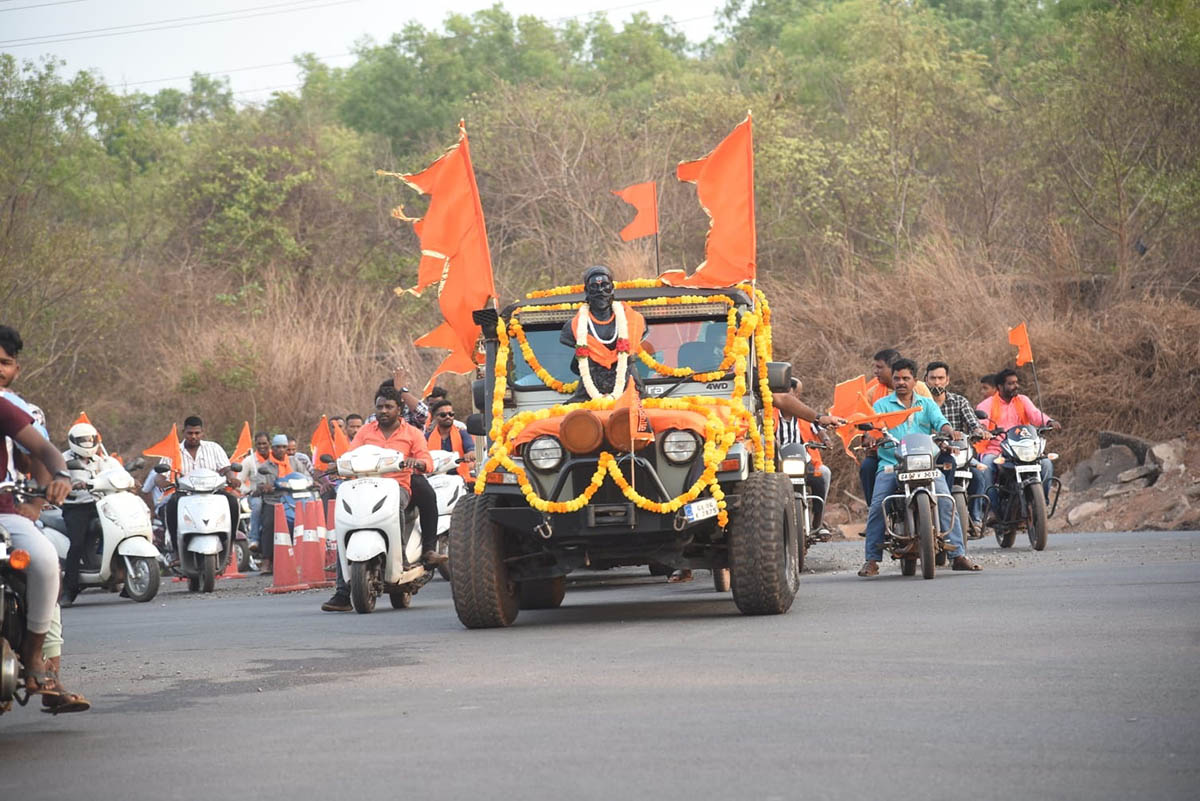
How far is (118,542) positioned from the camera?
18.6m

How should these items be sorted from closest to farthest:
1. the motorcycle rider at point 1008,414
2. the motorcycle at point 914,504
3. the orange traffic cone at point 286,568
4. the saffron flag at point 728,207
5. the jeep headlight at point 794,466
→ 1. the motorcycle at point 914,504
2. the saffron flag at point 728,207
3. the jeep headlight at point 794,466
4. the orange traffic cone at point 286,568
5. the motorcycle rider at point 1008,414

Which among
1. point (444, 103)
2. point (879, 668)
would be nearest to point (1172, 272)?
point (879, 668)

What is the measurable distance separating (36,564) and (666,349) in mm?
6472

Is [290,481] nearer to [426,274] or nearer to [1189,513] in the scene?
[426,274]

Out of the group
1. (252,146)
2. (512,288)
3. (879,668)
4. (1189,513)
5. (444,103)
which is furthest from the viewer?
(444,103)

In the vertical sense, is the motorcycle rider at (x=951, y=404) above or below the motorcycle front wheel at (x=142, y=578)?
above

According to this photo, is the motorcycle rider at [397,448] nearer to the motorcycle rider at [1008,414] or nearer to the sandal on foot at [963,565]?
the sandal on foot at [963,565]

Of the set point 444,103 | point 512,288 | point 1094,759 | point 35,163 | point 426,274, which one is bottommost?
point 1094,759

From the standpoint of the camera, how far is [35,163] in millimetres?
42688

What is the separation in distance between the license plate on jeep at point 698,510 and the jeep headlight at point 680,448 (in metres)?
0.34

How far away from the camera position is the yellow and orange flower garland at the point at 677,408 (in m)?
12.3

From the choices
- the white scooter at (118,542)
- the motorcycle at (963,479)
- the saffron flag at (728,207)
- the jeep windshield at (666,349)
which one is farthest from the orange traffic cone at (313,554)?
the motorcycle at (963,479)

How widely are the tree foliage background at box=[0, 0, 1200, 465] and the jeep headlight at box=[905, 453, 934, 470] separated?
48.1ft

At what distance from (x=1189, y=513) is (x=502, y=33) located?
49.2 m
